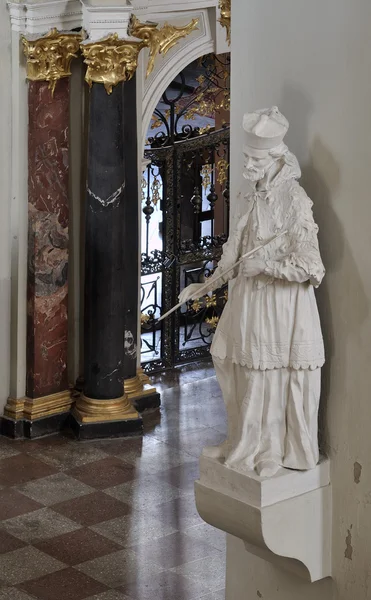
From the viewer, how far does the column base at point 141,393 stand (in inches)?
Answer: 421

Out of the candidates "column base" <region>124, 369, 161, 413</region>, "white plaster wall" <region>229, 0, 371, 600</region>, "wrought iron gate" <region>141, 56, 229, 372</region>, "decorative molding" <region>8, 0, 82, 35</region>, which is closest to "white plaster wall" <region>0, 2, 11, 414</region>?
"decorative molding" <region>8, 0, 82, 35</region>

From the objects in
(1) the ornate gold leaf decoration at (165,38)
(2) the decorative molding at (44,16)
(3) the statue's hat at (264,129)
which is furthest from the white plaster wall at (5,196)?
(3) the statue's hat at (264,129)

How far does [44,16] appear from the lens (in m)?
9.83

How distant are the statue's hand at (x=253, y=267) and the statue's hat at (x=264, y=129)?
432mm

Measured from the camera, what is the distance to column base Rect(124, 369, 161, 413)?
1070cm

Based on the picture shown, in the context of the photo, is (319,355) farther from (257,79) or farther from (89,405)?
(89,405)

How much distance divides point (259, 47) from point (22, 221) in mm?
4675

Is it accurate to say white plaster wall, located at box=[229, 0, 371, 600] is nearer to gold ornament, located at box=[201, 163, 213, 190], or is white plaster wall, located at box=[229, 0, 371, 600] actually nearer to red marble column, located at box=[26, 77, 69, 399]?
red marble column, located at box=[26, 77, 69, 399]

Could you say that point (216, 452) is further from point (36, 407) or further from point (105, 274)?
point (36, 407)

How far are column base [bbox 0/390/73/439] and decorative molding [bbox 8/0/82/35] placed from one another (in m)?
2.90

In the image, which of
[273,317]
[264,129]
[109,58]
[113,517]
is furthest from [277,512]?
[109,58]

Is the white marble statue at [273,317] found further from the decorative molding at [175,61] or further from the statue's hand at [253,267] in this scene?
the decorative molding at [175,61]

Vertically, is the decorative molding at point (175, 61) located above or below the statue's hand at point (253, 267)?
above

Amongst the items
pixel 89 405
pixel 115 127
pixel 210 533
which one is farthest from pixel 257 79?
pixel 89 405
